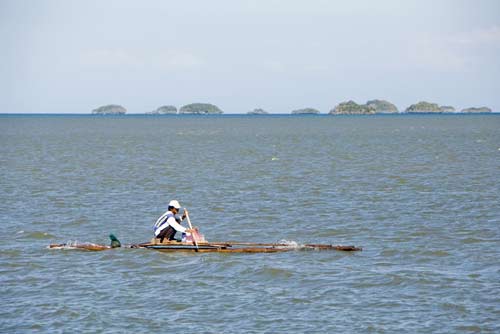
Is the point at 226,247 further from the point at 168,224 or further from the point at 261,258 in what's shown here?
the point at 168,224

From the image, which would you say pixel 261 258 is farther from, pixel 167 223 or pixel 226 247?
pixel 167 223

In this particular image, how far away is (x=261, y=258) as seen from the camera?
76.8 feet

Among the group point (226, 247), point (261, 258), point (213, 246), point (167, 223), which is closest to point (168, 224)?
point (167, 223)

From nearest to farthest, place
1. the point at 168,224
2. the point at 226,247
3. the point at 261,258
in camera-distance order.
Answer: the point at 261,258 → the point at 226,247 → the point at 168,224

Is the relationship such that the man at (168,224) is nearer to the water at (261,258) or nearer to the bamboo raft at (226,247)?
the bamboo raft at (226,247)

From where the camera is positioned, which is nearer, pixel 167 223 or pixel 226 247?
pixel 226 247

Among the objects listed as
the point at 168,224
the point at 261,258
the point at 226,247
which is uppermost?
the point at 168,224

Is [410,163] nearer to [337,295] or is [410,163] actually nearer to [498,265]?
[498,265]

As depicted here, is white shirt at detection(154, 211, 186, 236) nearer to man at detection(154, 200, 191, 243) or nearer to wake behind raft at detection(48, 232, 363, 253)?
man at detection(154, 200, 191, 243)

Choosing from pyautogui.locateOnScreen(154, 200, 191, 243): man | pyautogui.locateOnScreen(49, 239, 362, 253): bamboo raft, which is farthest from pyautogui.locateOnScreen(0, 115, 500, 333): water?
pyautogui.locateOnScreen(154, 200, 191, 243): man

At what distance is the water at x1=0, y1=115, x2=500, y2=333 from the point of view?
1794 centimetres

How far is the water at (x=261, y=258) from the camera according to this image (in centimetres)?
1794

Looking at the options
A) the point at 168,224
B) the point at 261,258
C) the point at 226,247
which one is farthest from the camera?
the point at 168,224

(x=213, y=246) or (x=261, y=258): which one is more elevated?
(x=213, y=246)
